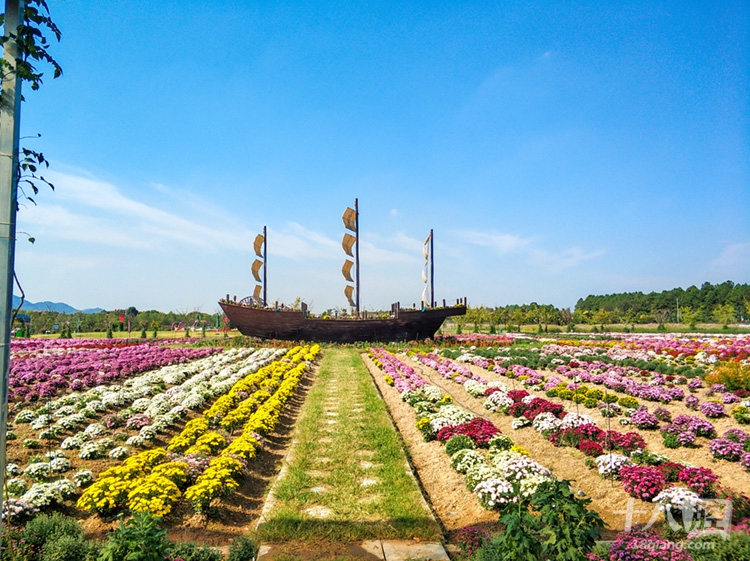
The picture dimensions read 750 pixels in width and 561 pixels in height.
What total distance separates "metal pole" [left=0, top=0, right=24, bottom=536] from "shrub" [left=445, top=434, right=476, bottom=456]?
7689mm

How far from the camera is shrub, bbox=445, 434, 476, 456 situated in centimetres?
905

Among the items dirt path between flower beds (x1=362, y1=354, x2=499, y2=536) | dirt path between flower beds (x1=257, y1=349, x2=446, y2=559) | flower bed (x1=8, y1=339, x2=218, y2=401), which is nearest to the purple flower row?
dirt path between flower beds (x1=362, y1=354, x2=499, y2=536)

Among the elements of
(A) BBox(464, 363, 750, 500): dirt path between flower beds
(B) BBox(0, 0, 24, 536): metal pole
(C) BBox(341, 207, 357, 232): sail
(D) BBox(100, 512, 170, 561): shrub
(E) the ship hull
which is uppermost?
(C) BBox(341, 207, 357, 232): sail

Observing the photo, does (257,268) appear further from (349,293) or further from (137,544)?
(137,544)

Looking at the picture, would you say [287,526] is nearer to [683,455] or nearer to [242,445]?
[242,445]

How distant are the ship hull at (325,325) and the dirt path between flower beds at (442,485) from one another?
21323 millimetres

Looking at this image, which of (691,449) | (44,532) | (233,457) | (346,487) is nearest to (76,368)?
(233,457)

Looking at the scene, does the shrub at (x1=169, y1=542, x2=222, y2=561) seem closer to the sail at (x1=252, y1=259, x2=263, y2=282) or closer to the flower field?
the flower field

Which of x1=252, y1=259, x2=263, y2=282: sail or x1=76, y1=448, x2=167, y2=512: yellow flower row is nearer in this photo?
x1=76, y1=448, x2=167, y2=512: yellow flower row

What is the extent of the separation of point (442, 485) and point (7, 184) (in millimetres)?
7670

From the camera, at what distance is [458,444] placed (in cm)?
912

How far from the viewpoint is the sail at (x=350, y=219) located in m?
40.1

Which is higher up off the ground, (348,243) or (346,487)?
(348,243)

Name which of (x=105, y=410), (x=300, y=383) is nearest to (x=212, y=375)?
(x=300, y=383)
